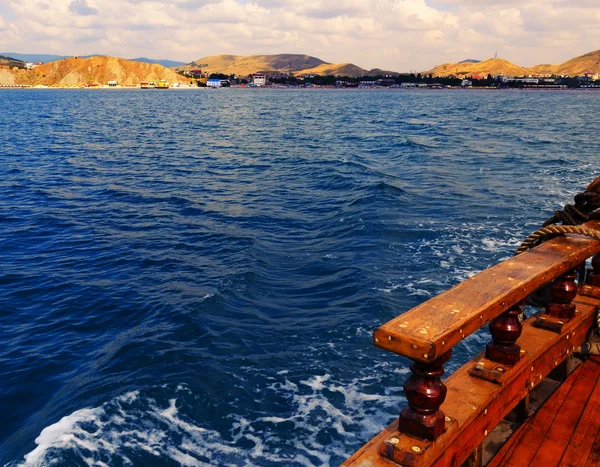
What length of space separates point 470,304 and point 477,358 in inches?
40.1

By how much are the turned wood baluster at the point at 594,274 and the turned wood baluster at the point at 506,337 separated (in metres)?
2.28

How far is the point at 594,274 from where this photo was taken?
5.32 m

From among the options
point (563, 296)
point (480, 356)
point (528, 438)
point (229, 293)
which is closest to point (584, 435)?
point (528, 438)

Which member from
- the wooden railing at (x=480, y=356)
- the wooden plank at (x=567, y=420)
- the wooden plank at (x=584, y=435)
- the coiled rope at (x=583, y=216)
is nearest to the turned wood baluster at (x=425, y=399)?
the wooden railing at (x=480, y=356)

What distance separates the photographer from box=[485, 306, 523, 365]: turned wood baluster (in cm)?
355

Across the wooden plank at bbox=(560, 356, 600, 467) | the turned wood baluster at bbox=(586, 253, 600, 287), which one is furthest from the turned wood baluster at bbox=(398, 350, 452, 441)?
the turned wood baluster at bbox=(586, 253, 600, 287)

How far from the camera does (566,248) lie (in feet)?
13.6

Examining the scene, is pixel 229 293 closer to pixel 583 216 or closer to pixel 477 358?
pixel 583 216

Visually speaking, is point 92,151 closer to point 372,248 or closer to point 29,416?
point 372,248

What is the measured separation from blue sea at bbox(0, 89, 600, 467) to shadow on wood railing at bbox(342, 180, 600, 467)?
3.36 meters

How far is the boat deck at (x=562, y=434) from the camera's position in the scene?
344 cm

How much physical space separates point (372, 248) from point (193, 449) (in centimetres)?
891

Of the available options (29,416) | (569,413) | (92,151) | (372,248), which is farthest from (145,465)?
(92,151)

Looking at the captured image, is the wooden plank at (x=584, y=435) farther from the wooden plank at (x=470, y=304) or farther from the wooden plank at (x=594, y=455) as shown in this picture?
the wooden plank at (x=470, y=304)
